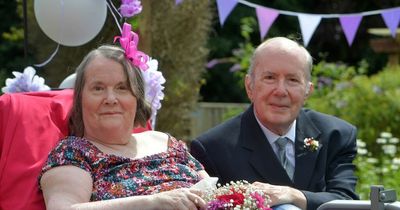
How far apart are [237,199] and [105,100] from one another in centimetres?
71

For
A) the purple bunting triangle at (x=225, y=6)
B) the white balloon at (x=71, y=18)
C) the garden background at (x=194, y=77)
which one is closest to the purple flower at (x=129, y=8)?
the white balloon at (x=71, y=18)

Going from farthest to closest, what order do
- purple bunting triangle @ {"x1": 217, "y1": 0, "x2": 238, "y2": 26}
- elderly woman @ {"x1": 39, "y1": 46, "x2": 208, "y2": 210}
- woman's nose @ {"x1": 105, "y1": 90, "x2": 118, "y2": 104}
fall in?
purple bunting triangle @ {"x1": 217, "y1": 0, "x2": 238, "y2": 26} < woman's nose @ {"x1": 105, "y1": 90, "x2": 118, "y2": 104} < elderly woman @ {"x1": 39, "y1": 46, "x2": 208, "y2": 210}

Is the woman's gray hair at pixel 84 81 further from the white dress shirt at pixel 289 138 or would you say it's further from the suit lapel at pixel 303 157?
the suit lapel at pixel 303 157

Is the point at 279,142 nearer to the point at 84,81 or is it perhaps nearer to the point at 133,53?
the point at 133,53

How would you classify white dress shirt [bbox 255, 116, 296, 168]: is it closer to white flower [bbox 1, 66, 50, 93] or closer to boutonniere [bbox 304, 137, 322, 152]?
boutonniere [bbox 304, 137, 322, 152]

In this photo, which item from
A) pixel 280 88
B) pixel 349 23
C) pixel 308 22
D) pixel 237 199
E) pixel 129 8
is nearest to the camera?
pixel 237 199

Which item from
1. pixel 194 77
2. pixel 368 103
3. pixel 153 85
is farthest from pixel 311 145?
pixel 194 77

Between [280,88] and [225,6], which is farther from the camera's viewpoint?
[225,6]

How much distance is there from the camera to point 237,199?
321 centimetres

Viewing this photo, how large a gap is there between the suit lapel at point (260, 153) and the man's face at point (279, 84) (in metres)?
0.07

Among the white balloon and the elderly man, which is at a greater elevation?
the white balloon

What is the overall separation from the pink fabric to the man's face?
817 millimetres

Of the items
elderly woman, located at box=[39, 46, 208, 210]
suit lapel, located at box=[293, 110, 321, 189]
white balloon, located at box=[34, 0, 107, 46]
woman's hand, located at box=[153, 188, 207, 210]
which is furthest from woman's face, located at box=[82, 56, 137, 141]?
white balloon, located at box=[34, 0, 107, 46]

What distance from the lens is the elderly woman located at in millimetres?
3320
